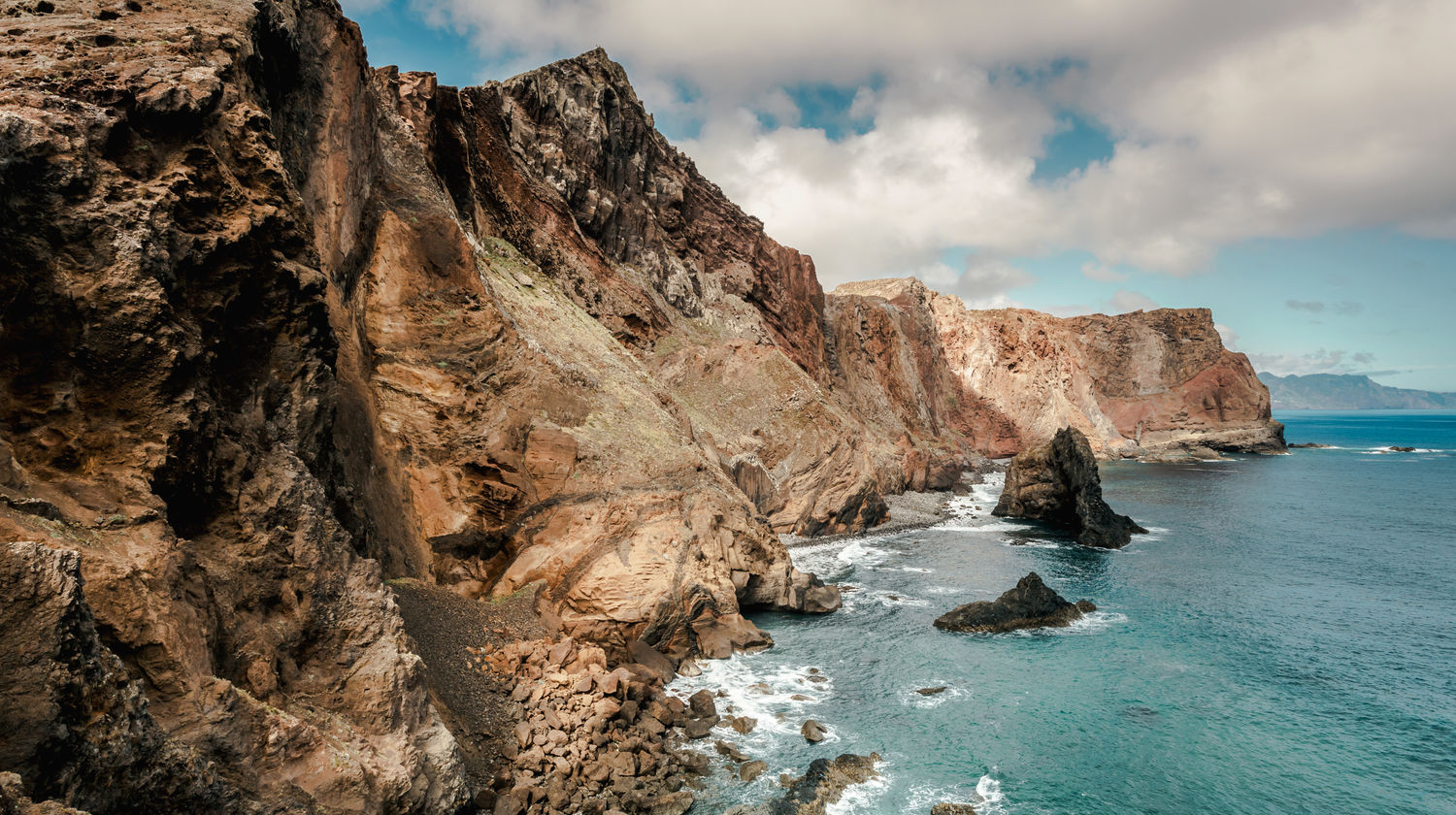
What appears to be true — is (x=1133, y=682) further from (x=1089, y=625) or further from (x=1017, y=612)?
(x=1089, y=625)

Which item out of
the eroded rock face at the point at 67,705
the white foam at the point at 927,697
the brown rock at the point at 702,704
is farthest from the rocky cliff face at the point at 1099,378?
the eroded rock face at the point at 67,705

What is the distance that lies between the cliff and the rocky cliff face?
220 ft

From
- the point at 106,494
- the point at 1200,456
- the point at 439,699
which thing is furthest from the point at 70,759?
the point at 1200,456

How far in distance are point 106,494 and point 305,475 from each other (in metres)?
3.49

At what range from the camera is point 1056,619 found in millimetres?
28891

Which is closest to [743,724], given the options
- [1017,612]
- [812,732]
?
[812,732]

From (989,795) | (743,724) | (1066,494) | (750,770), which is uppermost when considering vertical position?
(1066,494)

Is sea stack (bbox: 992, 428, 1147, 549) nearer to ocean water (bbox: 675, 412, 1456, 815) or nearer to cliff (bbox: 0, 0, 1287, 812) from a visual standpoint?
ocean water (bbox: 675, 412, 1456, 815)

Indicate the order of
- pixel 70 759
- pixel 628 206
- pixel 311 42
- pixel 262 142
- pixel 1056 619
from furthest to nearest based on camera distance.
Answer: pixel 628 206, pixel 1056 619, pixel 311 42, pixel 262 142, pixel 70 759

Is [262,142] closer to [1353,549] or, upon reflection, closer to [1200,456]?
[1353,549]

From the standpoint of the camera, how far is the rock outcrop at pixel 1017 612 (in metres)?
28.0

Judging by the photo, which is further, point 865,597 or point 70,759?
point 865,597

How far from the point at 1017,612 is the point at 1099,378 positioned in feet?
399

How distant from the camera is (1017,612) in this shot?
93.9 ft
